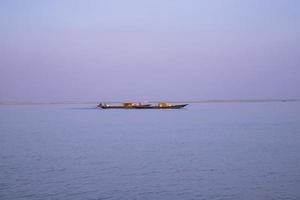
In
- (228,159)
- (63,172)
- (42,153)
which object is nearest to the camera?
(63,172)

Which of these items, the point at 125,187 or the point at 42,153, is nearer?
the point at 125,187

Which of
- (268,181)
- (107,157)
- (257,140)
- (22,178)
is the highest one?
(257,140)

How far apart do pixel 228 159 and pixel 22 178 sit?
911 centimetres

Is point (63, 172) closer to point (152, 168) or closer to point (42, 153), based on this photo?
point (152, 168)

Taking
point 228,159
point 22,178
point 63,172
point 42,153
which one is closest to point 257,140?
point 228,159

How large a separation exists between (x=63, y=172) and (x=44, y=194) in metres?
3.78

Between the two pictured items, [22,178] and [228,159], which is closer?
[22,178]

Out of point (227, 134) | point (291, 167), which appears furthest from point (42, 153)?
point (227, 134)

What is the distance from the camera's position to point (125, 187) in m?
16.4

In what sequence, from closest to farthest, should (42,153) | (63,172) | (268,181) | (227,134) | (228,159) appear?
(268,181), (63,172), (228,159), (42,153), (227,134)

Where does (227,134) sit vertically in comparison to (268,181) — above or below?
above

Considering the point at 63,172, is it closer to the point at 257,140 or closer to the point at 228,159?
the point at 228,159

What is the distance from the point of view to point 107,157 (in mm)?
23625

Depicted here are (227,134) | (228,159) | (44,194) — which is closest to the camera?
(44,194)
